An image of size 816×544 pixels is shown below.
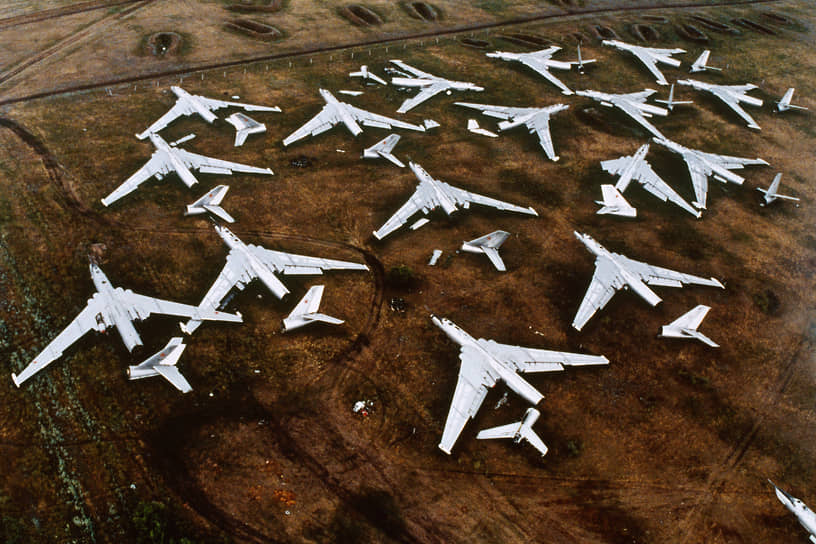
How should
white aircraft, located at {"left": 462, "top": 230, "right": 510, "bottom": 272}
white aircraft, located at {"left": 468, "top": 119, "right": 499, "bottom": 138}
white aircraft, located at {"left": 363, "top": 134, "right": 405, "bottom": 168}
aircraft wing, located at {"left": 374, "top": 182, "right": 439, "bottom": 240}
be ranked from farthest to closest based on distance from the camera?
white aircraft, located at {"left": 468, "top": 119, "right": 499, "bottom": 138} → white aircraft, located at {"left": 363, "top": 134, "right": 405, "bottom": 168} → aircraft wing, located at {"left": 374, "top": 182, "right": 439, "bottom": 240} → white aircraft, located at {"left": 462, "top": 230, "right": 510, "bottom": 272}

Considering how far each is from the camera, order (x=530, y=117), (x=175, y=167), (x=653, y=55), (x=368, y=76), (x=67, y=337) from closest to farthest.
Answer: (x=67, y=337) < (x=175, y=167) < (x=530, y=117) < (x=368, y=76) < (x=653, y=55)

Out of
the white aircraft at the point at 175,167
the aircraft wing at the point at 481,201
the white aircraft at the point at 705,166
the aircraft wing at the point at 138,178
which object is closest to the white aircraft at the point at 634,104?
the white aircraft at the point at 705,166

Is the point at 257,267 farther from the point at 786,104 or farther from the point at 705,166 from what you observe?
the point at 786,104

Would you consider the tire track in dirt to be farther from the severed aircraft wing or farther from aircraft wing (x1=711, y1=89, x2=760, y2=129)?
aircraft wing (x1=711, y1=89, x2=760, y2=129)

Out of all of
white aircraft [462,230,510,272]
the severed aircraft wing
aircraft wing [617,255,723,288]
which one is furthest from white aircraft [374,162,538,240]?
aircraft wing [617,255,723,288]

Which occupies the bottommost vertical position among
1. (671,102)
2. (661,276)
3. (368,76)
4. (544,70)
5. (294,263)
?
(294,263)

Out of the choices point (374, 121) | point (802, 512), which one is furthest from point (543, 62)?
point (802, 512)

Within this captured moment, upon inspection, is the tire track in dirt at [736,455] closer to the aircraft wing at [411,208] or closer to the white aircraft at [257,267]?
the white aircraft at [257,267]
